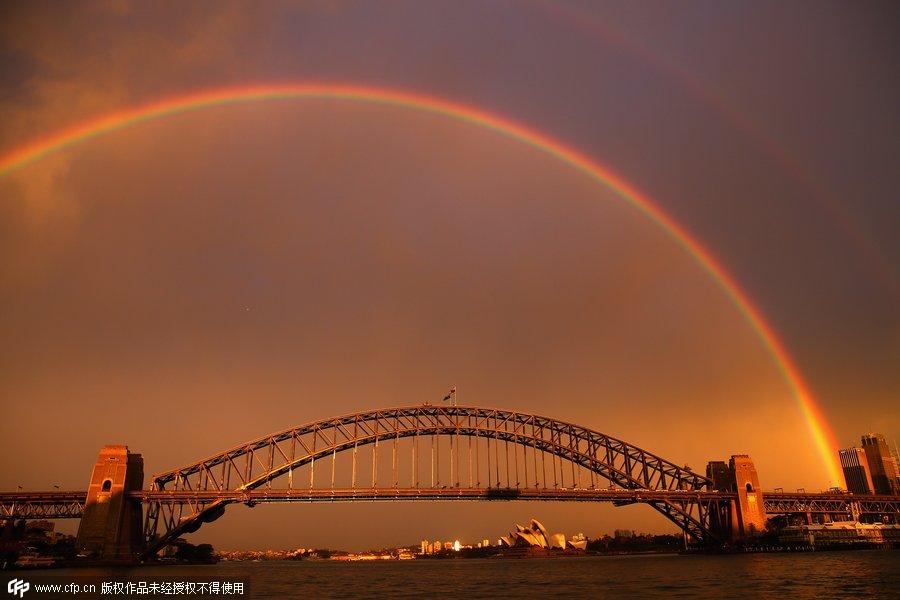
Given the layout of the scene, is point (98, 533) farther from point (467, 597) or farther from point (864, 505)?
point (864, 505)

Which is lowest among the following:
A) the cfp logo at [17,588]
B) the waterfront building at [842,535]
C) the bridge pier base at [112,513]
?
the waterfront building at [842,535]

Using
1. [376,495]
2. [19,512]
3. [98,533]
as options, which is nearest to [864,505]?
[376,495]

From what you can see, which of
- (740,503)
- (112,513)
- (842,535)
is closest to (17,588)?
(112,513)

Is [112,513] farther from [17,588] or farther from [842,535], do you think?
[842,535]

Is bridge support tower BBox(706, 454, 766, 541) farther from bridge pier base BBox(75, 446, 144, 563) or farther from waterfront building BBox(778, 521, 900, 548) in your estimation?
bridge pier base BBox(75, 446, 144, 563)

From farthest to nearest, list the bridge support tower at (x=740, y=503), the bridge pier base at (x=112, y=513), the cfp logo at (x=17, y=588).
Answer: the bridge support tower at (x=740, y=503) → the bridge pier base at (x=112, y=513) → the cfp logo at (x=17, y=588)

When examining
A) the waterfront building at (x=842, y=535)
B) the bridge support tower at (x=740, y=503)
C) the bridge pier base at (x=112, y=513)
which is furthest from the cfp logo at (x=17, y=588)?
the waterfront building at (x=842, y=535)

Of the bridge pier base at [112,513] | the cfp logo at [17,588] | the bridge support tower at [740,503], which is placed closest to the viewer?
the cfp logo at [17,588]

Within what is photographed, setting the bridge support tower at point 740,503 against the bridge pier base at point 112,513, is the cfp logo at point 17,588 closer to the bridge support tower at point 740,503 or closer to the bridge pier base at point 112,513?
the bridge pier base at point 112,513

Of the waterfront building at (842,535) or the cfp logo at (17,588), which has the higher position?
the cfp logo at (17,588)
